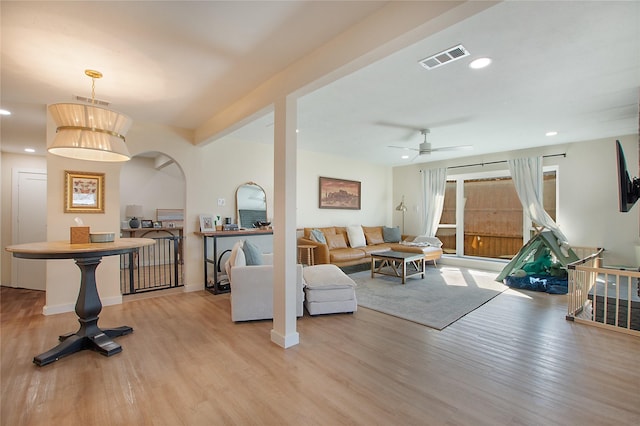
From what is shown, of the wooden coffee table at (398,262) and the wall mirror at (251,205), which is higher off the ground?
the wall mirror at (251,205)

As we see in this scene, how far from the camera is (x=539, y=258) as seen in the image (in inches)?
206

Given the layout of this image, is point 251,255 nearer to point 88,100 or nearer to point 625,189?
point 88,100

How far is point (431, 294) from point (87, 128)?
458cm

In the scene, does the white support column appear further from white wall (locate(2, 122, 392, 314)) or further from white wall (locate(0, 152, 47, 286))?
white wall (locate(0, 152, 47, 286))

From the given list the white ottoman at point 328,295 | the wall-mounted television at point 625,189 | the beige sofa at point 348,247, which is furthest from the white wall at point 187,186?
the wall-mounted television at point 625,189

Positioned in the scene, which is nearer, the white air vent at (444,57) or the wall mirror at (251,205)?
the white air vent at (444,57)

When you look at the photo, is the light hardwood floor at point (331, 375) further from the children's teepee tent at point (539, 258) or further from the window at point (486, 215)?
the window at point (486, 215)

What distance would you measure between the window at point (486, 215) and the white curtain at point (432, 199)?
360mm

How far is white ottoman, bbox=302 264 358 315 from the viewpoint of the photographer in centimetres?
343

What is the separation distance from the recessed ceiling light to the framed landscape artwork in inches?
164

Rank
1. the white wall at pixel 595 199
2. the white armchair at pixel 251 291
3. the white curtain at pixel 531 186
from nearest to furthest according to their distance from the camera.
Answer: the white armchair at pixel 251 291 → the white wall at pixel 595 199 → the white curtain at pixel 531 186

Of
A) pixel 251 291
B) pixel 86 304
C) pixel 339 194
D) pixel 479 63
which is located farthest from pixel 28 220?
pixel 479 63

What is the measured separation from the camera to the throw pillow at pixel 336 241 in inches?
241

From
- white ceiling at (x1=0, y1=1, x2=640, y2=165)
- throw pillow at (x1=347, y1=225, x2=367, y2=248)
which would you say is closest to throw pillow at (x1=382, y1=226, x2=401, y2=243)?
throw pillow at (x1=347, y1=225, x2=367, y2=248)
